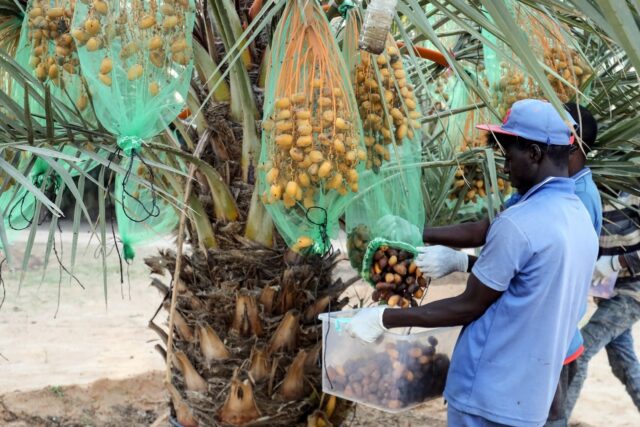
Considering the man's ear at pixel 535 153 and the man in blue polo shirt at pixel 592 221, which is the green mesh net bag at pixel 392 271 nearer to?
the man in blue polo shirt at pixel 592 221

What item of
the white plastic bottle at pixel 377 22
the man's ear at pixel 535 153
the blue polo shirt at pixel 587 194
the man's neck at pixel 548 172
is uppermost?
the white plastic bottle at pixel 377 22

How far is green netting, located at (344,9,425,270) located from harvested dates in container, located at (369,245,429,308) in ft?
0.18

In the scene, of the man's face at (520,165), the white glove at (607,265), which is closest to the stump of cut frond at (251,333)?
the man's face at (520,165)

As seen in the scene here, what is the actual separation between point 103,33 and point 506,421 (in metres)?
1.55

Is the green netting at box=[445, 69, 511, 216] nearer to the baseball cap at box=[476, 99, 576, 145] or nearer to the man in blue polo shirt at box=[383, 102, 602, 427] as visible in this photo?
the man in blue polo shirt at box=[383, 102, 602, 427]

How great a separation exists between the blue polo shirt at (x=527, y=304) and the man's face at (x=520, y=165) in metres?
0.06

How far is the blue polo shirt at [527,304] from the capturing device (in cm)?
212

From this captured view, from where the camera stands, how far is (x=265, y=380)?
8.74 feet

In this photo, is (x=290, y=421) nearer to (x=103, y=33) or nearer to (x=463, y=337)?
(x=463, y=337)

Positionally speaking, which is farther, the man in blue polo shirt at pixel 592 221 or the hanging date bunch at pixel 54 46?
the man in blue polo shirt at pixel 592 221

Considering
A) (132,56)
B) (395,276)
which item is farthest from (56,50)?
(395,276)

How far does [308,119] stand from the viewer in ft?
6.73

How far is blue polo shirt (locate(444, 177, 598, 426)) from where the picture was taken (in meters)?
2.12

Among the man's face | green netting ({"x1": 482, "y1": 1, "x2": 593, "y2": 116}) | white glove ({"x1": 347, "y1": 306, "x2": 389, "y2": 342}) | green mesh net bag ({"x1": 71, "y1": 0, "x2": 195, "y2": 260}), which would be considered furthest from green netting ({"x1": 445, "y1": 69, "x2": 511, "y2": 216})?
green mesh net bag ({"x1": 71, "y1": 0, "x2": 195, "y2": 260})
